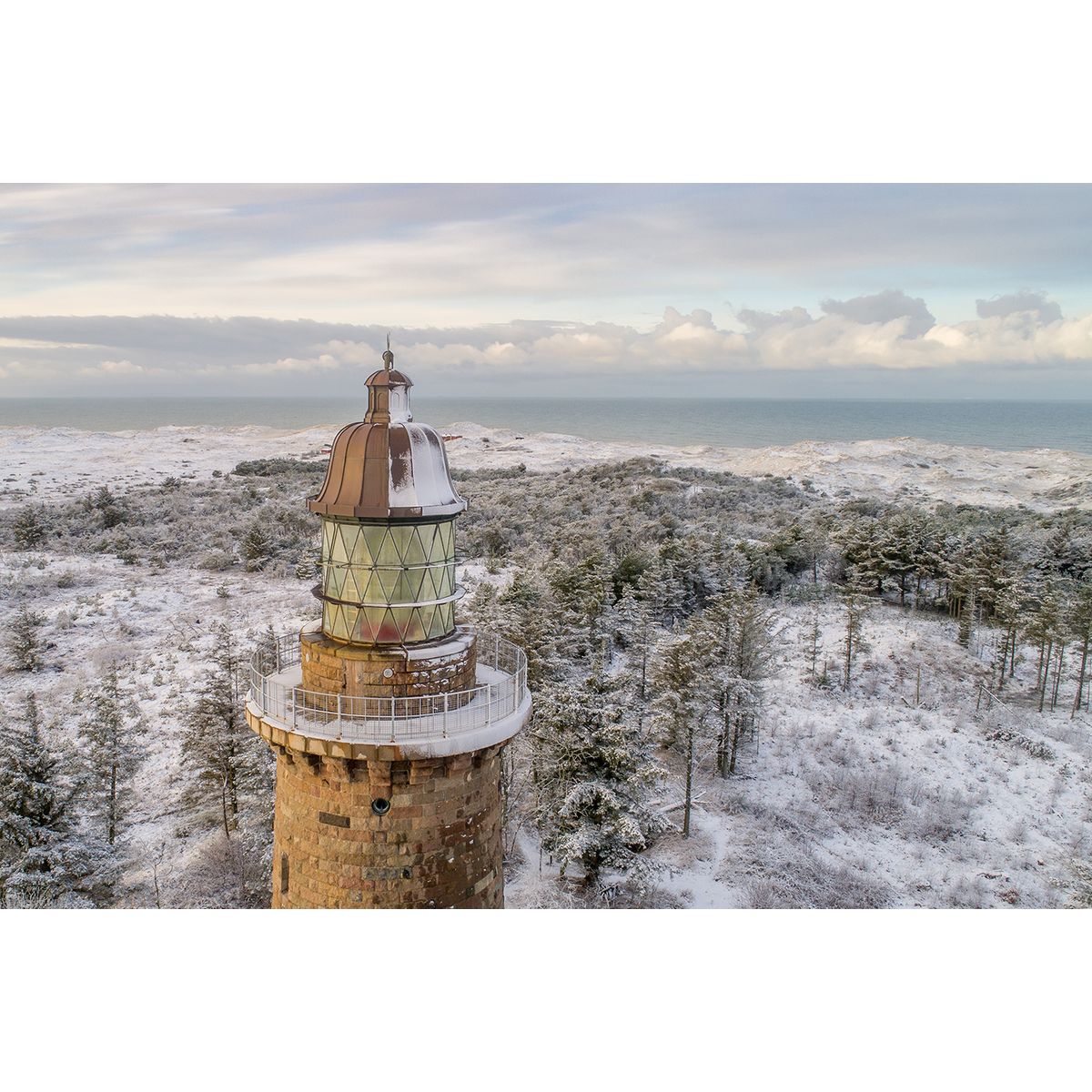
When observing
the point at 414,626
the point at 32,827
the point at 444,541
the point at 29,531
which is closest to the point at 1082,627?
the point at 444,541

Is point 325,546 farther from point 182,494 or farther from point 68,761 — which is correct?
point 182,494

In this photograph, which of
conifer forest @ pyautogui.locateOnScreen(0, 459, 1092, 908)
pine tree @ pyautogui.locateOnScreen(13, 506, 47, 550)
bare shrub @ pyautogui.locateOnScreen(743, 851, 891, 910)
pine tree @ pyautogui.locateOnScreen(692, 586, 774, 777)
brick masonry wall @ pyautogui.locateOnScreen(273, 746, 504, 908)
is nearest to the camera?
brick masonry wall @ pyautogui.locateOnScreen(273, 746, 504, 908)

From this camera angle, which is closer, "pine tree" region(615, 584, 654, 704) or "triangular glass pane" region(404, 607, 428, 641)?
"triangular glass pane" region(404, 607, 428, 641)

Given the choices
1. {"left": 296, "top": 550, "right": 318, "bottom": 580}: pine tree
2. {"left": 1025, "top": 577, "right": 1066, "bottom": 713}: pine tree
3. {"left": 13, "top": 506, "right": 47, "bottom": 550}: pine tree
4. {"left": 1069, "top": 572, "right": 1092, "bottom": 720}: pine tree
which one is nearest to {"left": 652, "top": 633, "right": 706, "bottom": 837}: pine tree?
{"left": 1025, "top": 577, "right": 1066, "bottom": 713}: pine tree

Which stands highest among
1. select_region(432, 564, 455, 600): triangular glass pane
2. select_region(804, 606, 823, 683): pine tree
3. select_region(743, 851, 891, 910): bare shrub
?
select_region(432, 564, 455, 600): triangular glass pane

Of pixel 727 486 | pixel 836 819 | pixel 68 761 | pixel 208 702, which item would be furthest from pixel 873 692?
pixel 727 486

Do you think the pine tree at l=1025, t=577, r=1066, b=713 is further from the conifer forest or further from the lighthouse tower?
the lighthouse tower

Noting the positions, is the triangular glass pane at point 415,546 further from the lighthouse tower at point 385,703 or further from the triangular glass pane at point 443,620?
the triangular glass pane at point 443,620

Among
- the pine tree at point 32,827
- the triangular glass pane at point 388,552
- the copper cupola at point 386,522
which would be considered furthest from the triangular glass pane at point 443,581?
the pine tree at point 32,827
